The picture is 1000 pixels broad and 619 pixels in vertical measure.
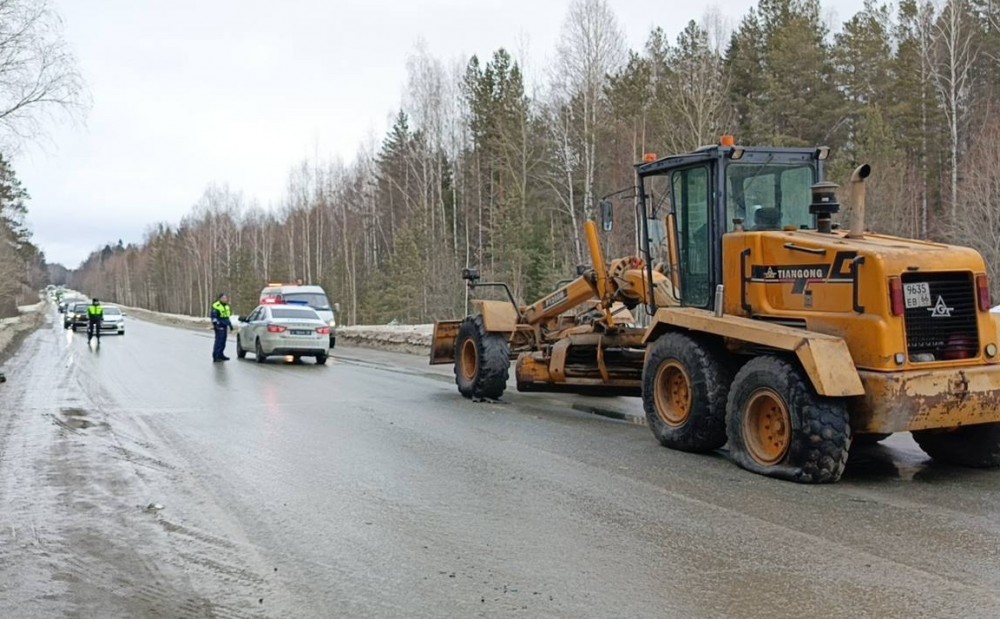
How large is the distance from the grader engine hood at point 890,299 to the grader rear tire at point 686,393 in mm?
901

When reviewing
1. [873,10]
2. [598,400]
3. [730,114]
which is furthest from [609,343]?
[873,10]

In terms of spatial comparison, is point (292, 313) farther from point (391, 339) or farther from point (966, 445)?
point (966, 445)

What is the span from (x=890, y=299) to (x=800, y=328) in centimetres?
93

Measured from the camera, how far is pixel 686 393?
29.6 feet

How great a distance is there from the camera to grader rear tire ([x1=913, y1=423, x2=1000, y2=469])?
25.7 ft

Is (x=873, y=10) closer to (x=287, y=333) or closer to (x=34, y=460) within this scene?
(x=287, y=333)

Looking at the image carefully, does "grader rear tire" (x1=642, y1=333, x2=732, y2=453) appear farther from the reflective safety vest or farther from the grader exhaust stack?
the reflective safety vest

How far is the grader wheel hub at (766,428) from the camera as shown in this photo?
7.62 metres

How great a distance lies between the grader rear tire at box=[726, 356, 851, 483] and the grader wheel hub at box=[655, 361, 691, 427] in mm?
907

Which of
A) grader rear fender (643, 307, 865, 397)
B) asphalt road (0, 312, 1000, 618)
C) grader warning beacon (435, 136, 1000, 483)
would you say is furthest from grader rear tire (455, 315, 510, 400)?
grader rear fender (643, 307, 865, 397)

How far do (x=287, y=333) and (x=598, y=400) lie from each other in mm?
10462

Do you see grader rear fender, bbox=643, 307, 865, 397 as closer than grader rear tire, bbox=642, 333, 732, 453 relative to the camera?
Yes

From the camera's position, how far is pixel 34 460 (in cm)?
869

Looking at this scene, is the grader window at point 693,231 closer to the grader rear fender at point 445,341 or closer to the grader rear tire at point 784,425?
the grader rear tire at point 784,425
